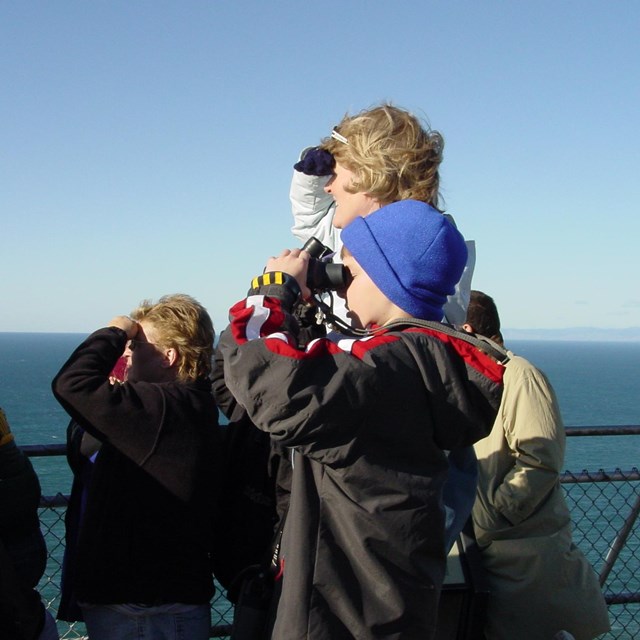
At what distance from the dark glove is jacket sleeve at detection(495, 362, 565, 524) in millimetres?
1256

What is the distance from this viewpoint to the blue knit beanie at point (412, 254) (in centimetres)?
214

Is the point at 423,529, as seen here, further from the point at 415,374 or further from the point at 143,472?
the point at 143,472

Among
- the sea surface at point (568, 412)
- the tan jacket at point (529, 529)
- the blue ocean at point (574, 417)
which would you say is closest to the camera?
the tan jacket at point (529, 529)

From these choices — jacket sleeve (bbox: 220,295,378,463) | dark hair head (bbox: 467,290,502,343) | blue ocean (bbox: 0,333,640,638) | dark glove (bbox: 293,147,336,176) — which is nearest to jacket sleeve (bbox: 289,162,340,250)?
dark glove (bbox: 293,147,336,176)

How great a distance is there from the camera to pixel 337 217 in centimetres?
277

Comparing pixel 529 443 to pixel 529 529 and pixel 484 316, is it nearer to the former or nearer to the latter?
pixel 529 529

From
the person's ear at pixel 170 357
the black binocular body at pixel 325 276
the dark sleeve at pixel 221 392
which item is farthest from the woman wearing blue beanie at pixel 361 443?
the person's ear at pixel 170 357

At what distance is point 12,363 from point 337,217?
115230mm

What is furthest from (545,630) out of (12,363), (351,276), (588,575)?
(12,363)

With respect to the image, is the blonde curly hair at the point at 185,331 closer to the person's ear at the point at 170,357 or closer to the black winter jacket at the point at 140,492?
the person's ear at the point at 170,357

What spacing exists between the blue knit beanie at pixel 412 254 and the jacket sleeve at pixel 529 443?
4.21ft

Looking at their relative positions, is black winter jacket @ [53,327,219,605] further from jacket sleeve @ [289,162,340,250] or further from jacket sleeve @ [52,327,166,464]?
jacket sleeve @ [289,162,340,250]

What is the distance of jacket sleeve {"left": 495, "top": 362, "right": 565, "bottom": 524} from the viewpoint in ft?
10.5

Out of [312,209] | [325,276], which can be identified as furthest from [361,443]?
[312,209]
